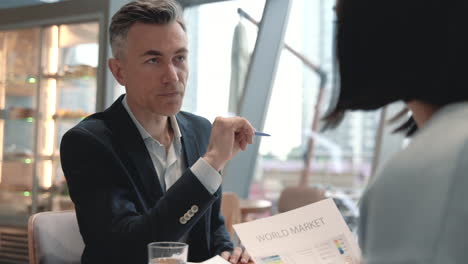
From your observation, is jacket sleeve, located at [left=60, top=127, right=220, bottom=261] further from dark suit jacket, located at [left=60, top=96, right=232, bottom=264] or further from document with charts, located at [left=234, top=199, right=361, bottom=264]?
document with charts, located at [left=234, top=199, right=361, bottom=264]

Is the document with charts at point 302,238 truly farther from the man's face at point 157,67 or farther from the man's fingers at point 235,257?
the man's face at point 157,67

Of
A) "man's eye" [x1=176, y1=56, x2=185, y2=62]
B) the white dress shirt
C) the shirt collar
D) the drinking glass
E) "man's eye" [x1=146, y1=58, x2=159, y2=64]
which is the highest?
"man's eye" [x1=176, y1=56, x2=185, y2=62]

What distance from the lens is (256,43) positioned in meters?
5.48

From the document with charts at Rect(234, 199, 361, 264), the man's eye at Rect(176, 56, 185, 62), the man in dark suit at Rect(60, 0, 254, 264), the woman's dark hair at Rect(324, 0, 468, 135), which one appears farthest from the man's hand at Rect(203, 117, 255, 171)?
the woman's dark hair at Rect(324, 0, 468, 135)

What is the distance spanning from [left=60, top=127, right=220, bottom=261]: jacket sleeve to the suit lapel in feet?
0.12

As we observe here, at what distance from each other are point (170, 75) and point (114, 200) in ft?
1.29

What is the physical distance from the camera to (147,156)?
1.42m

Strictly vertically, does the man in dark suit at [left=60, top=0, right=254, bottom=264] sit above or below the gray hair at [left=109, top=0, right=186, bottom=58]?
below

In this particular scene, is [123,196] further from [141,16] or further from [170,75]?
[141,16]

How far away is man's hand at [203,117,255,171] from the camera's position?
1244mm

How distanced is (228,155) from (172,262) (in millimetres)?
353

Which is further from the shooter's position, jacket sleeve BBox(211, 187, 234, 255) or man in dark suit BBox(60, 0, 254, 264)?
jacket sleeve BBox(211, 187, 234, 255)

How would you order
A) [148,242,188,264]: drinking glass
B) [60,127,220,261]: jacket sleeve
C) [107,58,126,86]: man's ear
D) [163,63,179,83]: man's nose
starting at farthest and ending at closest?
[107,58,126,86]: man's ear, [163,63,179,83]: man's nose, [60,127,220,261]: jacket sleeve, [148,242,188,264]: drinking glass

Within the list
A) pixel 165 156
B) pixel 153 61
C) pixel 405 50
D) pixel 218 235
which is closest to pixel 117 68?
pixel 153 61
